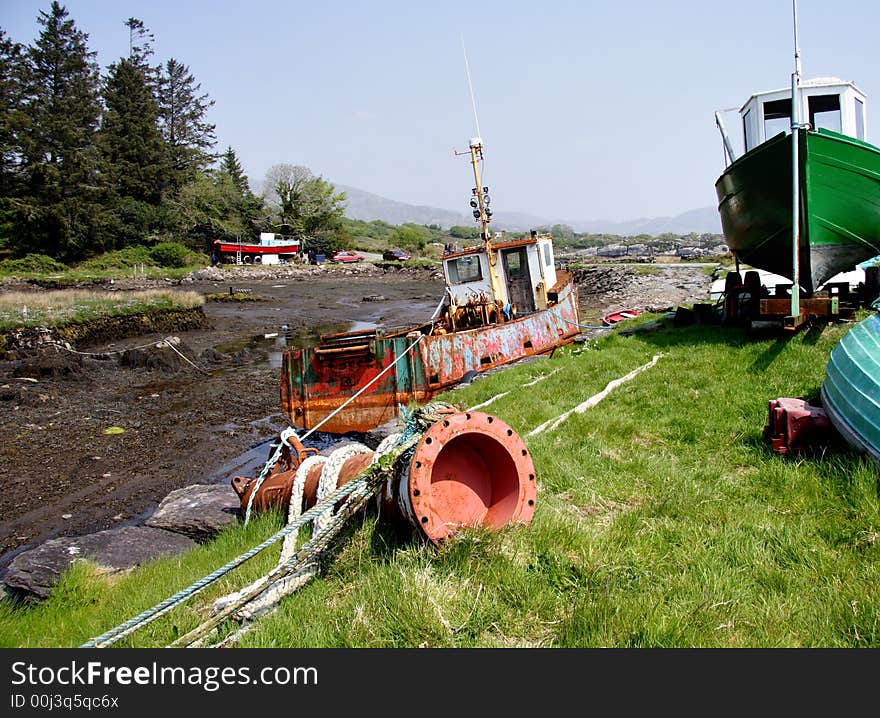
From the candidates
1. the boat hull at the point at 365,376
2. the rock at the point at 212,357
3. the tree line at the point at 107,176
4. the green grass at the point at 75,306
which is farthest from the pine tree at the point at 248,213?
the boat hull at the point at 365,376

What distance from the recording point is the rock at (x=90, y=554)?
188 inches

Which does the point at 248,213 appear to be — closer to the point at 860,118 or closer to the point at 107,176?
the point at 107,176

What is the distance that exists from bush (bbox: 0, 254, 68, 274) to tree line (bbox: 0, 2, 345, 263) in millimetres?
2602

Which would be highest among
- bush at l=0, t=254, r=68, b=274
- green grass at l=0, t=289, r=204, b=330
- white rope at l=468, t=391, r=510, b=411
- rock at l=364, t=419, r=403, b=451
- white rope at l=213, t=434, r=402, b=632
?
bush at l=0, t=254, r=68, b=274

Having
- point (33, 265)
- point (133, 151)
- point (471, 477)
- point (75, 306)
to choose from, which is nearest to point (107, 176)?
point (133, 151)

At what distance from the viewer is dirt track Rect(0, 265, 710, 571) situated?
8.23 metres

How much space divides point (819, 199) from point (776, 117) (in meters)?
3.39

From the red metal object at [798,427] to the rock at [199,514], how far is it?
4783mm

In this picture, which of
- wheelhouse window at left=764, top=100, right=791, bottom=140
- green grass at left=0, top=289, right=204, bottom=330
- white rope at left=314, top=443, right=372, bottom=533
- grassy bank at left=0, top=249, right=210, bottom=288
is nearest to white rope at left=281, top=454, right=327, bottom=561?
white rope at left=314, top=443, right=372, bottom=533

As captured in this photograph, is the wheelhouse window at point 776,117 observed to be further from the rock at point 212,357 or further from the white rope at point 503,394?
the rock at point 212,357

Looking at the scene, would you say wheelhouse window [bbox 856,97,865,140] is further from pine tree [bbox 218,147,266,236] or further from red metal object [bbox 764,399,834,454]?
pine tree [bbox 218,147,266,236]

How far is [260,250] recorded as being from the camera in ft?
178
